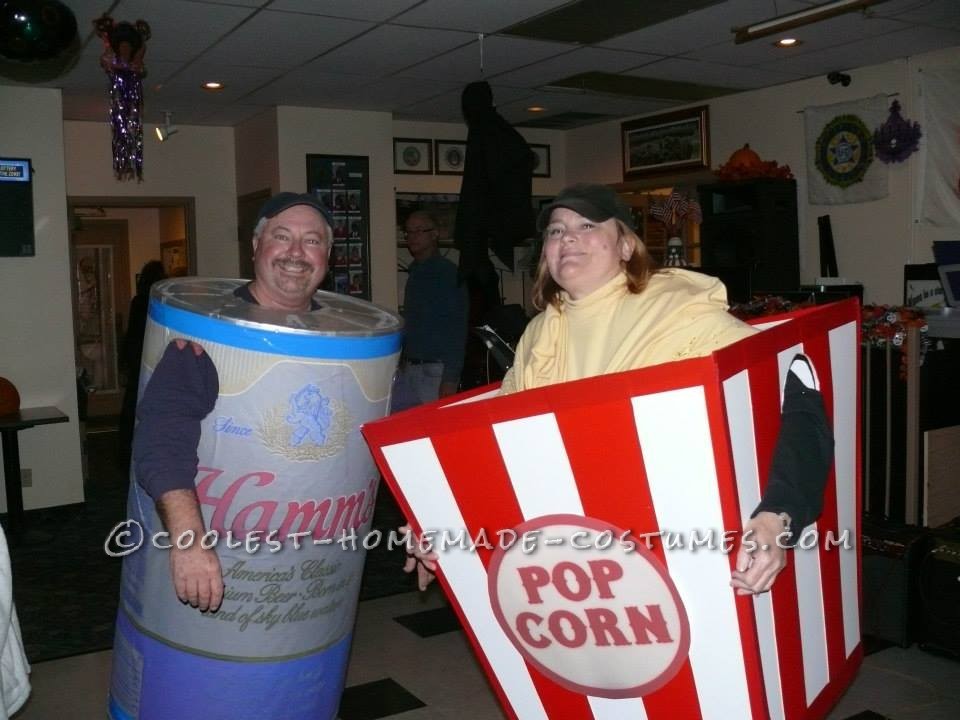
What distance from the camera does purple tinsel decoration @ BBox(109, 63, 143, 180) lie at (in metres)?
4.09

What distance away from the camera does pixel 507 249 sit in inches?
141

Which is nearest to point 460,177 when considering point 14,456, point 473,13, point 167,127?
point 167,127

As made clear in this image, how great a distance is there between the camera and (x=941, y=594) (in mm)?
3080

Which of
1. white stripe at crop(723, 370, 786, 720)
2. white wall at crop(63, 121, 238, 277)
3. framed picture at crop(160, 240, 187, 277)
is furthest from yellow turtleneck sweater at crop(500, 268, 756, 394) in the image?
framed picture at crop(160, 240, 187, 277)

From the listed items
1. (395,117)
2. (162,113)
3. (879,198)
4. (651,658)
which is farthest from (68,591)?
(879,198)

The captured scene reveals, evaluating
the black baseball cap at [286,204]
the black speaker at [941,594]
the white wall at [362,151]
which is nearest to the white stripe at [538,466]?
the black baseball cap at [286,204]

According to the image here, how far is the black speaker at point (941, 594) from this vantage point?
9.98 ft

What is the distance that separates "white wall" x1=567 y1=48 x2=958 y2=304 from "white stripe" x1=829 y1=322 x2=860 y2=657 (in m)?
3.97

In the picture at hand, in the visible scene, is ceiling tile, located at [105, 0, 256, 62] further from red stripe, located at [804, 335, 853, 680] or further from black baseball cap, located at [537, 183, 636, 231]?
red stripe, located at [804, 335, 853, 680]

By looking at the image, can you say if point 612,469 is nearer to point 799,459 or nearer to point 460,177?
point 799,459


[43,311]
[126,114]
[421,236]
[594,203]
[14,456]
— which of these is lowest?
[14,456]

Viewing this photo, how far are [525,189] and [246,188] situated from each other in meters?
3.97

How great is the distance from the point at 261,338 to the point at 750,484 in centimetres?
96

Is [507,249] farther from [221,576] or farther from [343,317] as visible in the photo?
[221,576]
